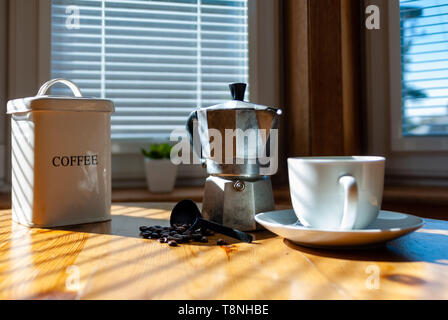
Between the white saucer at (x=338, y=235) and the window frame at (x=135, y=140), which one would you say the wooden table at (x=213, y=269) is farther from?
the window frame at (x=135, y=140)

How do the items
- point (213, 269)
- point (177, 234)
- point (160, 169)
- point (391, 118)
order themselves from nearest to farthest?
point (213, 269), point (177, 234), point (160, 169), point (391, 118)

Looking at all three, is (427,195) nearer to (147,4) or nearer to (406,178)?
(406,178)

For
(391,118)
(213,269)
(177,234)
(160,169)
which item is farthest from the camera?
(391,118)

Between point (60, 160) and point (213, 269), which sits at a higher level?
point (60, 160)

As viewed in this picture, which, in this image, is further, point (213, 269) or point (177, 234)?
point (177, 234)

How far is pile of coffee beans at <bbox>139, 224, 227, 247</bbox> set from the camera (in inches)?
20.5

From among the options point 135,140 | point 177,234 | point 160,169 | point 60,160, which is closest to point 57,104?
point 60,160

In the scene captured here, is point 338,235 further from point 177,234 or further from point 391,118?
point 391,118

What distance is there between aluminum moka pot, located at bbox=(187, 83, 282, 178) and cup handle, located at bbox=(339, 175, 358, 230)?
0.20m

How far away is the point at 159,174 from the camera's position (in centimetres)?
141

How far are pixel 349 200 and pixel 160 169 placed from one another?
1.05 m

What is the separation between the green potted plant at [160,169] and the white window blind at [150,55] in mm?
147

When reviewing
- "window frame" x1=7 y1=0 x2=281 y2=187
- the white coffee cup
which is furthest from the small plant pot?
the white coffee cup
